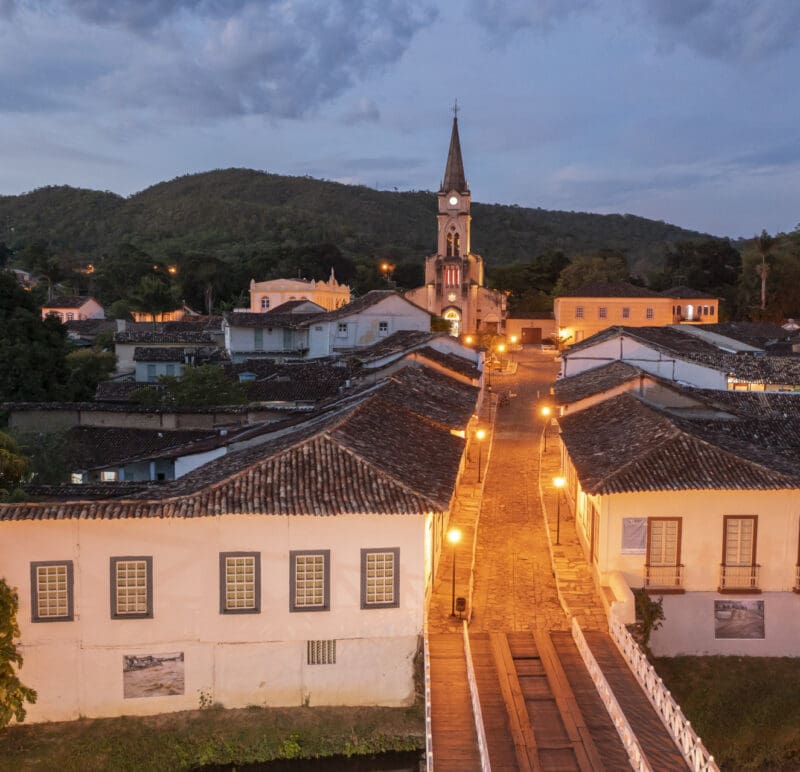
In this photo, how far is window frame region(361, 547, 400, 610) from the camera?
52.3ft

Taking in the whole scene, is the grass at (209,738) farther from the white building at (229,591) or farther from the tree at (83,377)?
the tree at (83,377)

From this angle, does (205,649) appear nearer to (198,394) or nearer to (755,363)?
(198,394)

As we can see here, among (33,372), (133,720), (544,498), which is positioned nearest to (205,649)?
(133,720)

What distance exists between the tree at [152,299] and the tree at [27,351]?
36658 mm

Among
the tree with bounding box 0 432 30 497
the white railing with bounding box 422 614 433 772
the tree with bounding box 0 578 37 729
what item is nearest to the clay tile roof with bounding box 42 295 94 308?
the tree with bounding box 0 432 30 497

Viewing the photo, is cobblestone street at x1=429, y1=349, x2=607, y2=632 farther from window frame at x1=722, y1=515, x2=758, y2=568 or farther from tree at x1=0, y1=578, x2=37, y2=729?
tree at x1=0, y1=578, x2=37, y2=729

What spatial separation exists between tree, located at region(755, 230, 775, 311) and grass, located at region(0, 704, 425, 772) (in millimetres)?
62558

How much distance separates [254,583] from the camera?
15.7 m

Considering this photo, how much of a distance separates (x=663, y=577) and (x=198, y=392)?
2108 centimetres

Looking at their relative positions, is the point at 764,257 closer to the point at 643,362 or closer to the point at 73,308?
the point at 643,362

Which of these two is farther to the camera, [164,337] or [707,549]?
[164,337]

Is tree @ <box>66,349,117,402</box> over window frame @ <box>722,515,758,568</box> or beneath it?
over

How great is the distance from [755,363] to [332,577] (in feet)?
82.3

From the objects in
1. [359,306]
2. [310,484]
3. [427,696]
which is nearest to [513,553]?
[310,484]
